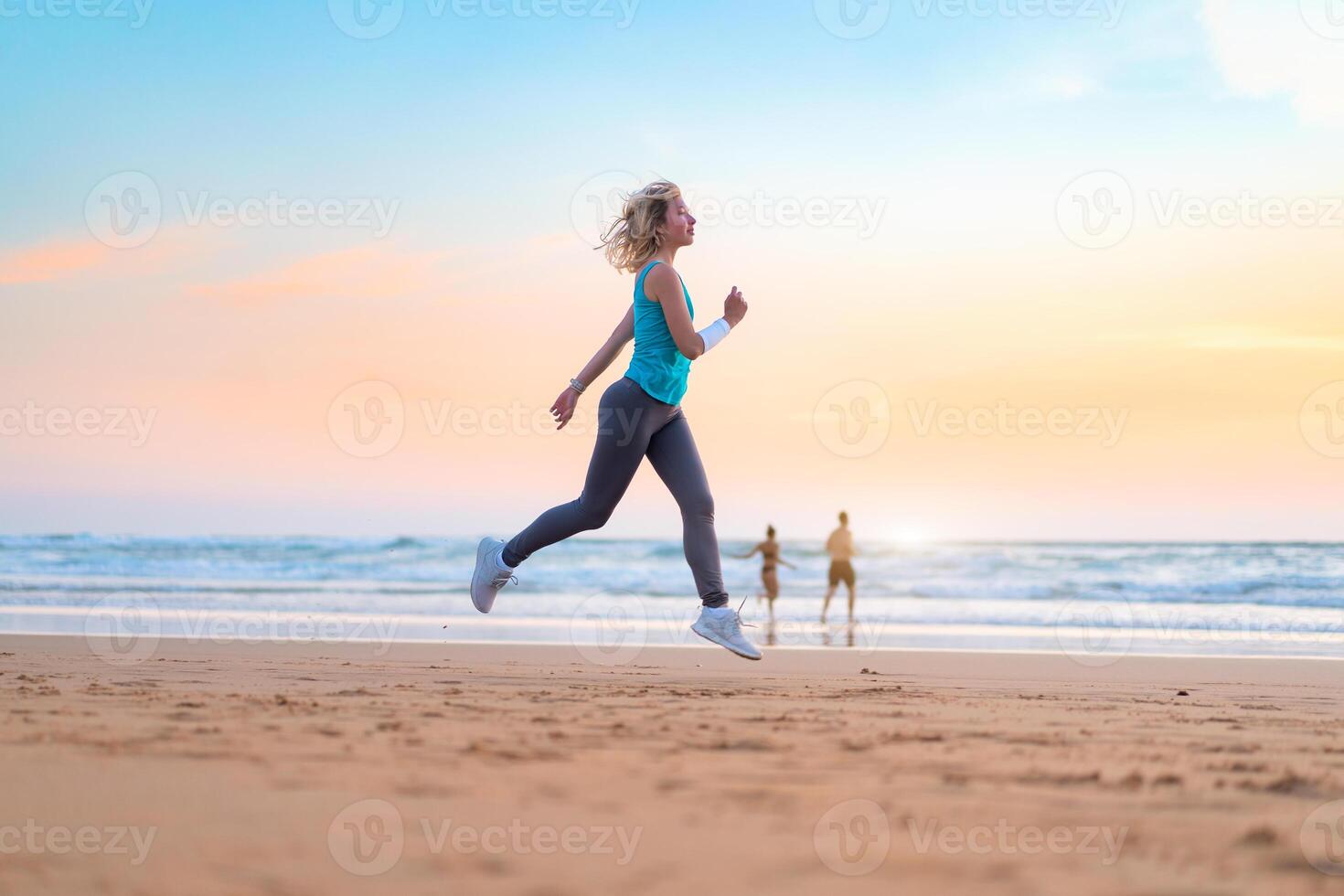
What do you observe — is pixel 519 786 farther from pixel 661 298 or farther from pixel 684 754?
pixel 661 298

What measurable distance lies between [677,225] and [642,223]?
0.53 ft

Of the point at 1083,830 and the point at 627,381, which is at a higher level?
the point at 627,381

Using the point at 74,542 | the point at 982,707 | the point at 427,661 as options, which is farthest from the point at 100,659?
the point at 74,542

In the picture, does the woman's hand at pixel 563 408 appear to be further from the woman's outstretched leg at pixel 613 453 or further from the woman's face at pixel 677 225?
the woman's face at pixel 677 225

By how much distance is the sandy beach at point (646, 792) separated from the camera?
1865 millimetres

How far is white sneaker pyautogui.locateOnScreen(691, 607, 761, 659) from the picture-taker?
4.83 m

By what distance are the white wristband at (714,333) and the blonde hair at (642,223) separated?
0.48 metres

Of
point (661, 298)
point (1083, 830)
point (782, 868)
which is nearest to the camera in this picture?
point (782, 868)

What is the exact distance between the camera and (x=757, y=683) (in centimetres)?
489

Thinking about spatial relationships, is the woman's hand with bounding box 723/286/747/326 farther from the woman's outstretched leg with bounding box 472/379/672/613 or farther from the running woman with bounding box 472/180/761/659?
the woman's outstretched leg with bounding box 472/379/672/613

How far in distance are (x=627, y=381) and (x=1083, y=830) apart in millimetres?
3061

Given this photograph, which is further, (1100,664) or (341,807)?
(1100,664)

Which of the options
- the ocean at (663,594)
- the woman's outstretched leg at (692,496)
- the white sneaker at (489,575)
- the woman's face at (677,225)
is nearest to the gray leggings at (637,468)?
the woman's outstretched leg at (692,496)

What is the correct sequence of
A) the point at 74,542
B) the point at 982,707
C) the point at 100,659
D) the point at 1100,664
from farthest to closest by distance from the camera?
the point at 74,542 → the point at 1100,664 → the point at 100,659 → the point at 982,707
